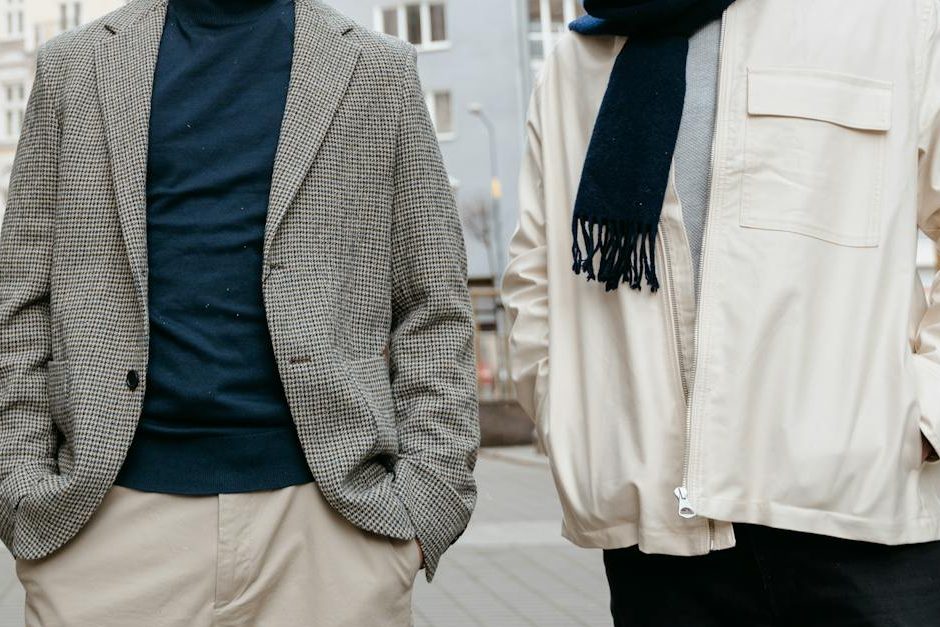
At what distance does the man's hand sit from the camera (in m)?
2.74

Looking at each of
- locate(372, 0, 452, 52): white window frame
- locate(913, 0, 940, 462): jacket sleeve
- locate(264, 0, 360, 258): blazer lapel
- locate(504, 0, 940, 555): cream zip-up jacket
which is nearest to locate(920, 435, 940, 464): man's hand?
locate(504, 0, 940, 555): cream zip-up jacket

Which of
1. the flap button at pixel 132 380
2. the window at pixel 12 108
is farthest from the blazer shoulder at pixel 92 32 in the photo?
the window at pixel 12 108

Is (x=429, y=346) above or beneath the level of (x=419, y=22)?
above

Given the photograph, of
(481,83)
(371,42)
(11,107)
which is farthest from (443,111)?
(371,42)

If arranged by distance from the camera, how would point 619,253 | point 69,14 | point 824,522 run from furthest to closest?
point 69,14
point 619,253
point 824,522

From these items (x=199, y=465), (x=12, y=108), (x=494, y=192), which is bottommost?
(x=494, y=192)

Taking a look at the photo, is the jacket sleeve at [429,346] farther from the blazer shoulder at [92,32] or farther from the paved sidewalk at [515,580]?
the paved sidewalk at [515,580]

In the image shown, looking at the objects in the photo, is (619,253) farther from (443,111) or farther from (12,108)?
(443,111)

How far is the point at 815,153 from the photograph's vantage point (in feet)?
9.36

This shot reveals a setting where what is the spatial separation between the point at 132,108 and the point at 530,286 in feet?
3.06

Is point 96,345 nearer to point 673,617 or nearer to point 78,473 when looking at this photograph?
point 78,473

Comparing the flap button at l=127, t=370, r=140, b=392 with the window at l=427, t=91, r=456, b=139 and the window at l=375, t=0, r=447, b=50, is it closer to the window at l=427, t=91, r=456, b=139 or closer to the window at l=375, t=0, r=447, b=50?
the window at l=427, t=91, r=456, b=139

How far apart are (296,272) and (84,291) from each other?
1.26 feet

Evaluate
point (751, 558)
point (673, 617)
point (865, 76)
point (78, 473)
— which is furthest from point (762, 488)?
point (78, 473)
